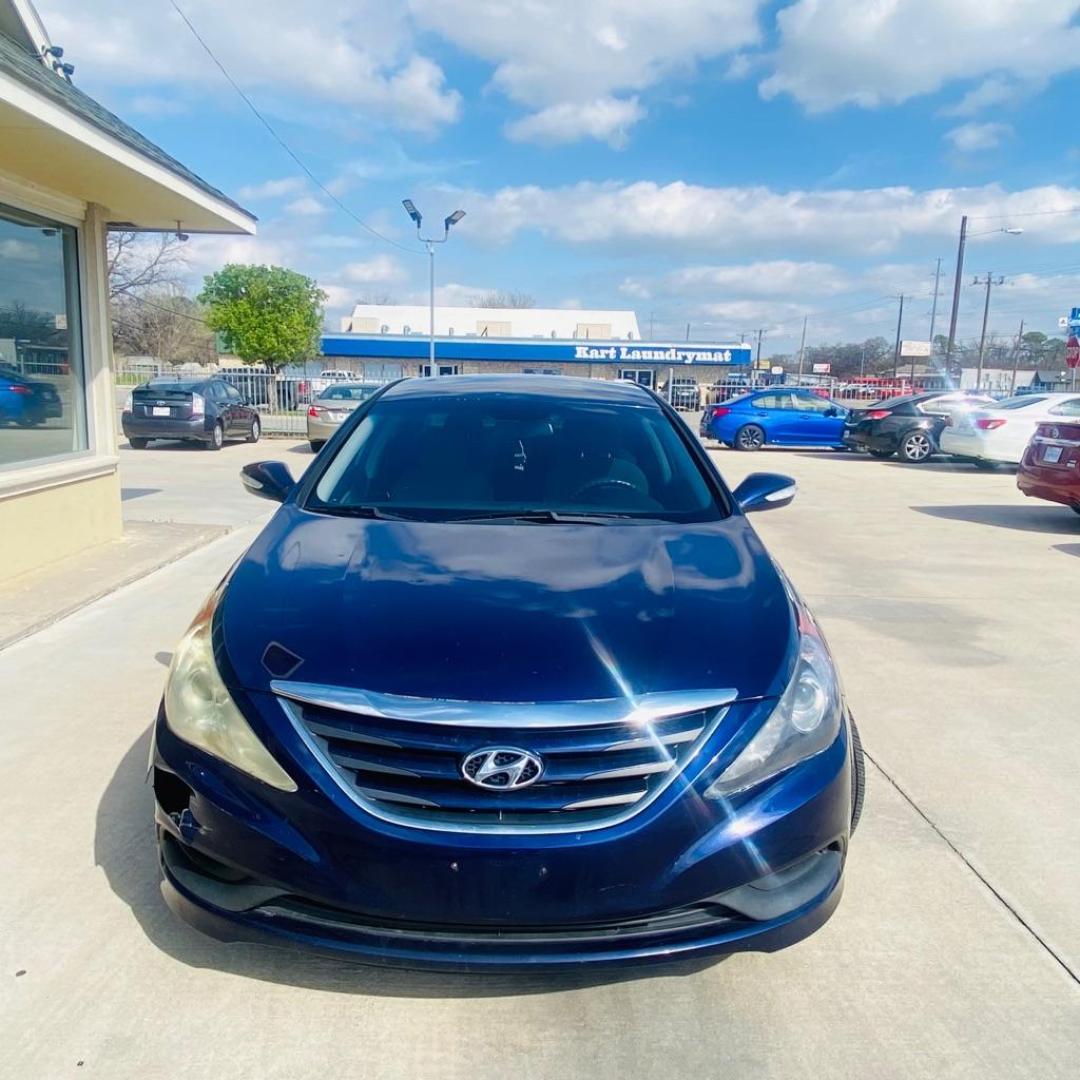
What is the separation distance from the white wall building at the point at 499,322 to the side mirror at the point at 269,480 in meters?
58.6

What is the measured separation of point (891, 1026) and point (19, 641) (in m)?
4.79

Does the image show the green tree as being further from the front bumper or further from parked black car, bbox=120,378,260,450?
the front bumper

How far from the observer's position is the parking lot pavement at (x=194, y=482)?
379 inches

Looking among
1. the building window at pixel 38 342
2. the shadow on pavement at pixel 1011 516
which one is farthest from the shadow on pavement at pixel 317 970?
the shadow on pavement at pixel 1011 516

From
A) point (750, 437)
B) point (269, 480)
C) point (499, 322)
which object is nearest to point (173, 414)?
point (750, 437)

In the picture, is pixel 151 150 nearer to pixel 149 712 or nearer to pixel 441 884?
pixel 149 712

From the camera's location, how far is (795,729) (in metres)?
2.19

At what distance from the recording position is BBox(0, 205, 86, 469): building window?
6.29 metres

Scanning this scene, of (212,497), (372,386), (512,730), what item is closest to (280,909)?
(512,730)

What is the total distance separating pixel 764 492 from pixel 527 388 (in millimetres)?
1208

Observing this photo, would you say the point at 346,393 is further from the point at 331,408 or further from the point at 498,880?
the point at 498,880

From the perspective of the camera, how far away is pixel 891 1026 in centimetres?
224

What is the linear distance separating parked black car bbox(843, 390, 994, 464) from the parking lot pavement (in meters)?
11.6

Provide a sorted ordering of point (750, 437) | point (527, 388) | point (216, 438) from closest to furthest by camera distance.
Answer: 1. point (527, 388)
2. point (216, 438)
3. point (750, 437)
